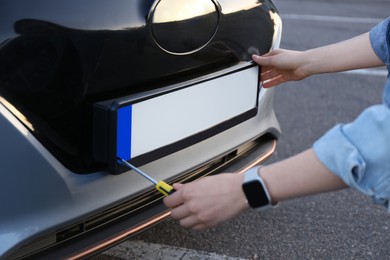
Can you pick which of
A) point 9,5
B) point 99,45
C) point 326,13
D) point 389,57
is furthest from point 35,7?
point 326,13

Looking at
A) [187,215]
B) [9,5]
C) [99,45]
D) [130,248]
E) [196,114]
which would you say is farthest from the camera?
[130,248]

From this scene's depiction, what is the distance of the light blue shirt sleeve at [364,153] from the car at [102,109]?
2.11 feet

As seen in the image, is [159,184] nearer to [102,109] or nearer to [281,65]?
[102,109]

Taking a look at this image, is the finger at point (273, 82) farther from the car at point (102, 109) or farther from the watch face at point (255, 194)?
the watch face at point (255, 194)

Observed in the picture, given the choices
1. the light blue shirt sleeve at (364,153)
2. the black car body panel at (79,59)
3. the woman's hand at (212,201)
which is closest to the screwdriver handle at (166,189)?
the woman's hand at (212,201)

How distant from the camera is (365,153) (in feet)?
3.44

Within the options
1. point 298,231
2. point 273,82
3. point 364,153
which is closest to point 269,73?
point 273,82

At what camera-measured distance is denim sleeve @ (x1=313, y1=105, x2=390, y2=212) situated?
1044 mm

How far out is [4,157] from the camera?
54.3 inches

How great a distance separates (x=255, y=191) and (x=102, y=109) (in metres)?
0.52

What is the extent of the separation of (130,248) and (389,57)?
115 centimetres

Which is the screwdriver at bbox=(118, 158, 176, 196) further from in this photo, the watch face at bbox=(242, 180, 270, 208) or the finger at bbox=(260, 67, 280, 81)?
the finger at bbox=(260, 67, 280, 81)

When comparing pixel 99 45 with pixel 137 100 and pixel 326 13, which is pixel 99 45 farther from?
pixel 326 13

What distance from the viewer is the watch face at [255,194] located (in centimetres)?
120
